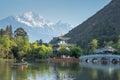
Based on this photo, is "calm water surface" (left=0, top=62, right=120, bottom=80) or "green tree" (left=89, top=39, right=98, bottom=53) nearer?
"calm water surface" (left=0, top=62, right=120, bottom=80)

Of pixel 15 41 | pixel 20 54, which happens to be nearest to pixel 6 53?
pixel 20 54

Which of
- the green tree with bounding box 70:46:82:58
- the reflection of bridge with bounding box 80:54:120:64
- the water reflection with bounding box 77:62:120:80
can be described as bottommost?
the water reflection with bounding box 77:62:120:80

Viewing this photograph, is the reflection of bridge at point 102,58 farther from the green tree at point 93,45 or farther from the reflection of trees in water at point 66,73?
the reflection of trees in water at point 66,73

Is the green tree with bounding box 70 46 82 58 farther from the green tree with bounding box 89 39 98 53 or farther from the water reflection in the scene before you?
the water reflection

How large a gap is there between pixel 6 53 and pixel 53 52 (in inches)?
1076

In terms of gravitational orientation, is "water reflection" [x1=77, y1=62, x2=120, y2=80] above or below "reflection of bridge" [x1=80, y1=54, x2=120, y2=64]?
below

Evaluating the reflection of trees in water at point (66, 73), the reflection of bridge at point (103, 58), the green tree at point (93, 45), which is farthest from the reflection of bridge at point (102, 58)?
the reflection of trees in water at point (66, 73)

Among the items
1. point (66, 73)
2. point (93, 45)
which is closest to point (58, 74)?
point (66, 73)

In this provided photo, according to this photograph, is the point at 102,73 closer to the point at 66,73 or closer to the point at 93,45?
the point at 66,73

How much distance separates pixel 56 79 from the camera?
51.8m

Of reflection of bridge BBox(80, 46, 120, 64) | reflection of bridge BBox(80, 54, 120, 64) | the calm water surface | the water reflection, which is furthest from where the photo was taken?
reflection of bridge BBox(80, 46, 120, 64)

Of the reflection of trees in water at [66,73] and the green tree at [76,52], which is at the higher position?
the green tree at [76,52]

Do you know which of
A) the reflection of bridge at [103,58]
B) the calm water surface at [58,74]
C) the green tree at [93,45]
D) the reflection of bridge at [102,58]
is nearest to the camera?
the calm water surface at [58,74]

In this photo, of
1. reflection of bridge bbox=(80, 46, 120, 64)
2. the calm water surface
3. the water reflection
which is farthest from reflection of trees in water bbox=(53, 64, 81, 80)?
reflection of bridge bbox=(80, 46, 120, 64)
